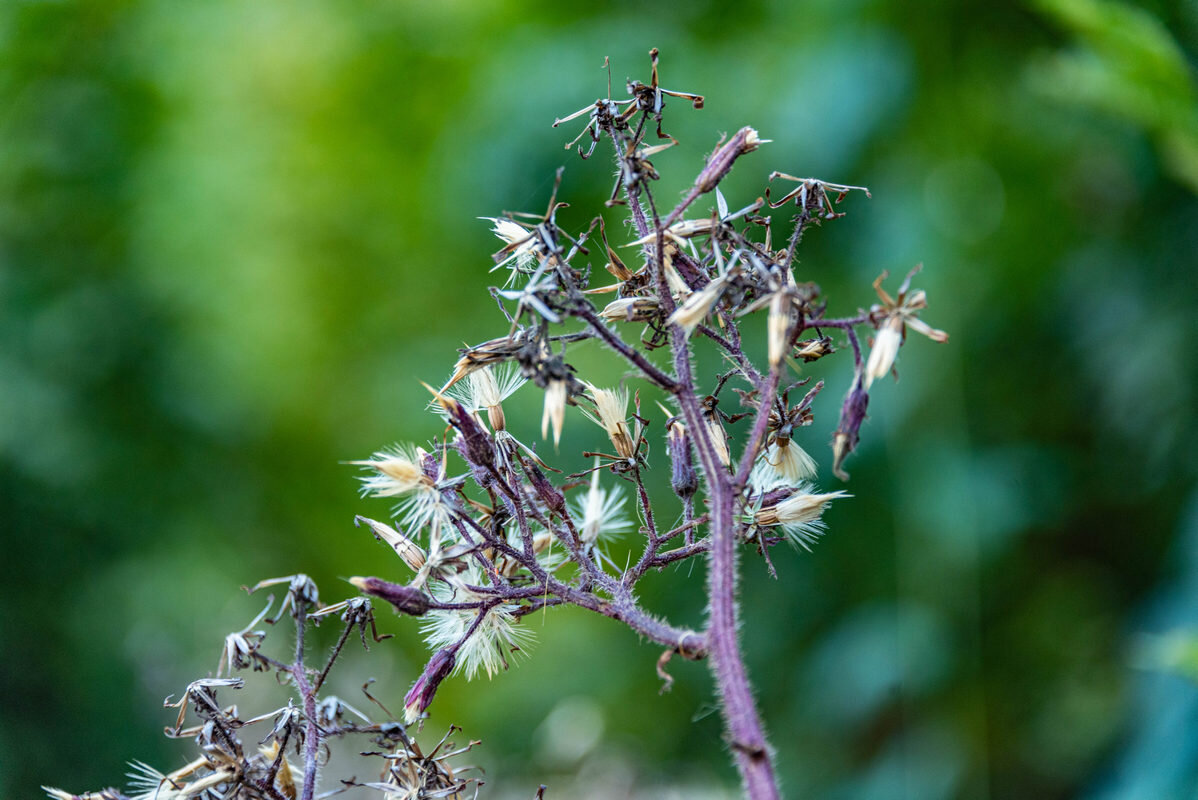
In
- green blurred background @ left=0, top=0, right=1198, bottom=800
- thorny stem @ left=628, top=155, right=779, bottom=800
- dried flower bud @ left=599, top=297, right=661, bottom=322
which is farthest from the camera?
green blurred background @ left=0, top=0, right=1198, bottom=800

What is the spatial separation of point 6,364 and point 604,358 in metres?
1.51

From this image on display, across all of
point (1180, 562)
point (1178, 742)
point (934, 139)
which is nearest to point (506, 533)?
point (1178, 742)

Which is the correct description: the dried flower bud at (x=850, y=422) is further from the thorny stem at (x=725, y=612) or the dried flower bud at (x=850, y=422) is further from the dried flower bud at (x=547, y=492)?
the dried flower bud at (x=547, y=492)

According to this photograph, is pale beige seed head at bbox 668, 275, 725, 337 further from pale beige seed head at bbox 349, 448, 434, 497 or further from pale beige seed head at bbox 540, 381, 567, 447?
pale beige seed head at bbox 349, 448, 434, 497

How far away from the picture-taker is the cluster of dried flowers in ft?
1.54

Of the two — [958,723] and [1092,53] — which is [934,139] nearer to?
[1092,53]

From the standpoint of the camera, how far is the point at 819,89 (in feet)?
5.93

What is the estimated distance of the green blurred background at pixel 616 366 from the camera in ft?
5.49

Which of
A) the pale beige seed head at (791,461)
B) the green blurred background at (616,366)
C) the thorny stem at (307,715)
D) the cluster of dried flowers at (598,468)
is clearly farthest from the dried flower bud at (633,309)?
the green blurred background at (616,366)

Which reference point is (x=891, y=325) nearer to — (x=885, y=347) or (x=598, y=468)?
(x=885, y=347)

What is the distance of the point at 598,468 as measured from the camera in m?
0.55

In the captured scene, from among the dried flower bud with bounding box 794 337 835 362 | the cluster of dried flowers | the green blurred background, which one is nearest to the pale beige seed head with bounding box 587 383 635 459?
the cluster of dried flowers

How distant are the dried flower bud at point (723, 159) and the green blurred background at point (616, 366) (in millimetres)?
524

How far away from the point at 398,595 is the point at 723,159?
0.93 ft
